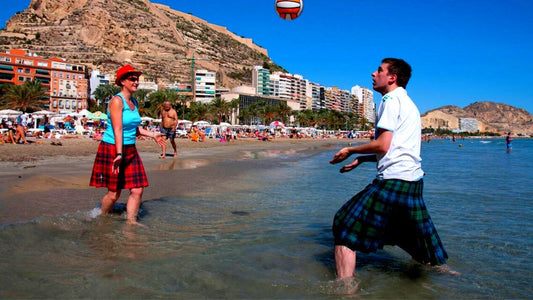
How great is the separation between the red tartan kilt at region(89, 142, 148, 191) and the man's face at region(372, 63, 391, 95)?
2.35 metres

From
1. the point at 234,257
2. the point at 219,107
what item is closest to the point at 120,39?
the point at 219,107

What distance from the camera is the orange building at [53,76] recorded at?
7612 centimetres

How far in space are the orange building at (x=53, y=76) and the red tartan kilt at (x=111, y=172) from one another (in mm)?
84723

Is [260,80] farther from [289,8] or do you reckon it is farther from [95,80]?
[289,8]

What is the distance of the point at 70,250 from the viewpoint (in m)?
3.11

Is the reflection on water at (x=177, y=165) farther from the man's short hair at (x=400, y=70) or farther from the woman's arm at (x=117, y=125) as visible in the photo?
the man's short hair at (x=400, y=70)

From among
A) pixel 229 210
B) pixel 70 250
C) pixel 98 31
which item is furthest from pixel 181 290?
pixel 98 31

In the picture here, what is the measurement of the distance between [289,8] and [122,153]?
7227 millimetres

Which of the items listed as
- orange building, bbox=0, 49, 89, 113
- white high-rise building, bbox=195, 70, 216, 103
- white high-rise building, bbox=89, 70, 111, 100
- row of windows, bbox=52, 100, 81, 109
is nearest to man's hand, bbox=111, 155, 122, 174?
orange building, bbox=0, 49, 89, 113

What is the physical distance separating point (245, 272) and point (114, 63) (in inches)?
4408

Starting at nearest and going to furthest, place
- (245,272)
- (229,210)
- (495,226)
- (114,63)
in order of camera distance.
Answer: (245,272) < (495,226) < (229,210) < (114,63)

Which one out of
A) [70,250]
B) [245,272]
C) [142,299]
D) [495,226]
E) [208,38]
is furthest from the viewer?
[208,38]

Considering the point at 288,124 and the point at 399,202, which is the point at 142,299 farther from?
the point at 288,124

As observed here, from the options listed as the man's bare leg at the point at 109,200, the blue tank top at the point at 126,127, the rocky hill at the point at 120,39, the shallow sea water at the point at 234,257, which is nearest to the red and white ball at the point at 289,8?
the shallow sea water at the point at 234,257
